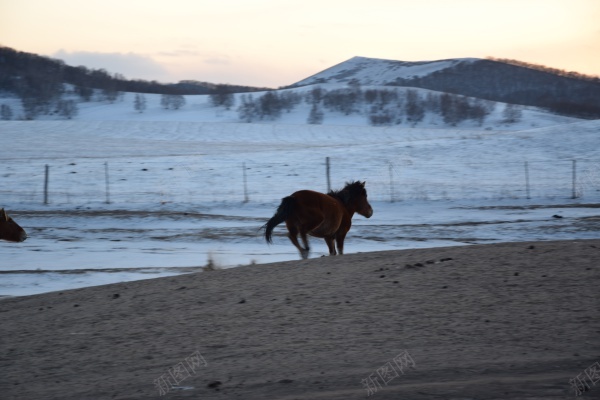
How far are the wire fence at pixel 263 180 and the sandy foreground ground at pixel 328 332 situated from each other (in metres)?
15.2

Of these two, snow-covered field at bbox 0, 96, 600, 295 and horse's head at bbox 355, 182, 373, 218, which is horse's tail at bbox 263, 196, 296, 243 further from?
horse's head at bbox 355, 182, 373, 218

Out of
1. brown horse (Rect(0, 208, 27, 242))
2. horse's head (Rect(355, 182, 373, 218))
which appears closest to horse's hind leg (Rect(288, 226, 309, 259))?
horse's head (Rect(355, 182, 373, 218))

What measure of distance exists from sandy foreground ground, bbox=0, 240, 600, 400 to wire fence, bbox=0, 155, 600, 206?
15.2 m

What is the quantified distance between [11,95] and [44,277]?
106m

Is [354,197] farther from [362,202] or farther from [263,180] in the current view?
[263,180]

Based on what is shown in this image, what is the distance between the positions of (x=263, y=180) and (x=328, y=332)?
24188mm

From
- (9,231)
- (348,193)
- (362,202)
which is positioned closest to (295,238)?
(348,193)

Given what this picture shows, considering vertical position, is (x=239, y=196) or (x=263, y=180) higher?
(x=263, y=180)

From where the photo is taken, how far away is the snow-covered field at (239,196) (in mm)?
13484

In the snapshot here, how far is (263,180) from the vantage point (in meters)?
30.0

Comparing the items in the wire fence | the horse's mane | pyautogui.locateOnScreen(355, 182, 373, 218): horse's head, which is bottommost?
the wire fence

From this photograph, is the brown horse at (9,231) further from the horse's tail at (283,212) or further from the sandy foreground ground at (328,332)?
the horse's tail at (283,212)

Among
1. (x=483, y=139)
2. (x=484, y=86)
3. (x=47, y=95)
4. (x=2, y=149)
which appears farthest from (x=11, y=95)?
(x=484, y=86)

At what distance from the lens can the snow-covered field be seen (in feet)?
44.2
